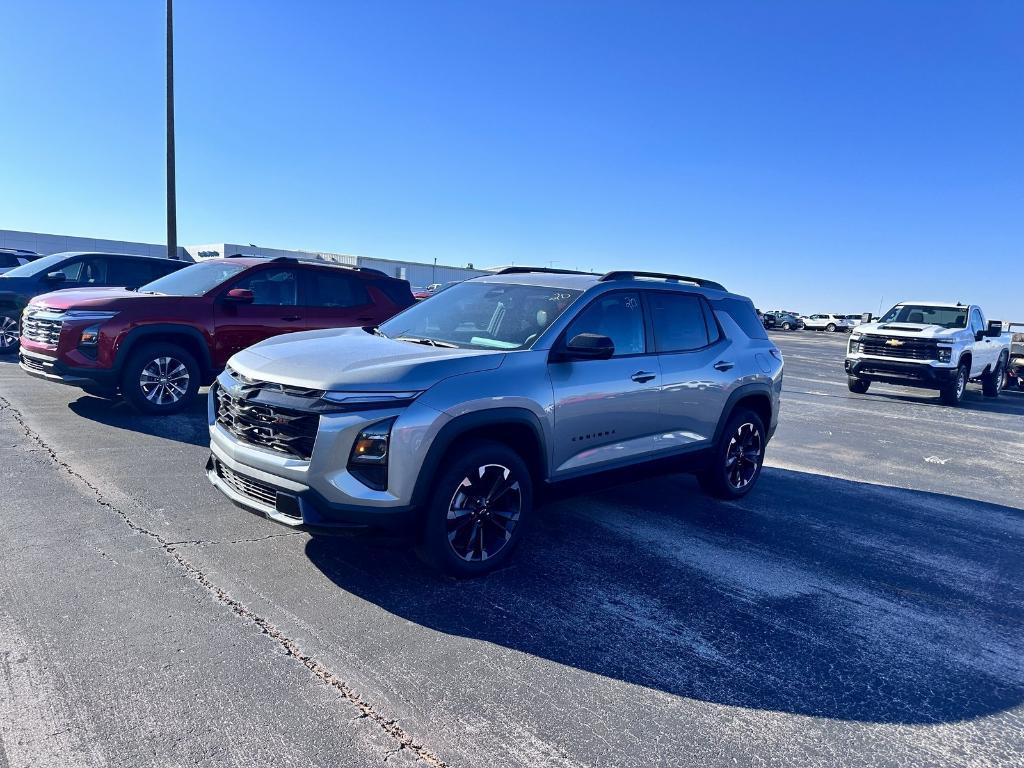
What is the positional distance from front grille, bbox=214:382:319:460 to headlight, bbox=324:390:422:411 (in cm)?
15

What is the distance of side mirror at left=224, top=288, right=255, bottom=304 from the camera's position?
788cm

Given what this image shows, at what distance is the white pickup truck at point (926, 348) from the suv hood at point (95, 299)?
13.1m

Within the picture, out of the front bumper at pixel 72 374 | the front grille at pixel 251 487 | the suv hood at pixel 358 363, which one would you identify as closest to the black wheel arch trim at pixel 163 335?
the front bumper at pixel 72 374

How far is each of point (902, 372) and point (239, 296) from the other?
41.8 ft

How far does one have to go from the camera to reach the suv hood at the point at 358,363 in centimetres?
370

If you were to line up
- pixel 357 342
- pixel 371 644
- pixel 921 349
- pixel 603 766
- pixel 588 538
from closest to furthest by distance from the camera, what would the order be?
pixel 603 766
pixel 371 644
pixel 357 342
pixel 588 538
pixel 921 349

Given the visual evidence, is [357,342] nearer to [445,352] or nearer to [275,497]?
[445,352]

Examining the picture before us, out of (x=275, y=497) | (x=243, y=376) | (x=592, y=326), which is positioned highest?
(x=592, y=326)

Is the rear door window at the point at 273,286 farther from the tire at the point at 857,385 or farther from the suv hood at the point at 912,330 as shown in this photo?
the tire at the point at 857,385

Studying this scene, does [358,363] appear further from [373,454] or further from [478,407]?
[478,407]

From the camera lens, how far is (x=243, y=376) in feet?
13.4

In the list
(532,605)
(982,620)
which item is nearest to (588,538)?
(532,605)

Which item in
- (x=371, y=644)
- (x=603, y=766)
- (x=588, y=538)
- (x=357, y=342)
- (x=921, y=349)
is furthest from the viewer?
(x=921, y=349)

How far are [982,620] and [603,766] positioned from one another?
282cm
